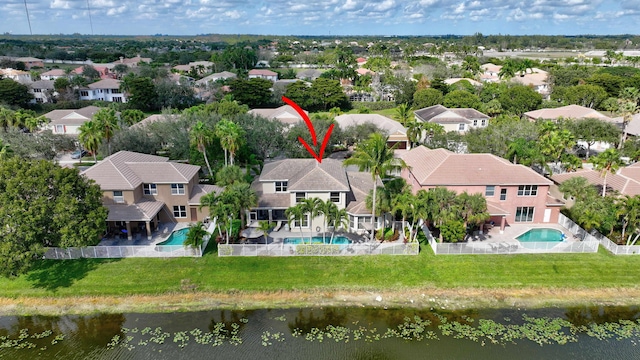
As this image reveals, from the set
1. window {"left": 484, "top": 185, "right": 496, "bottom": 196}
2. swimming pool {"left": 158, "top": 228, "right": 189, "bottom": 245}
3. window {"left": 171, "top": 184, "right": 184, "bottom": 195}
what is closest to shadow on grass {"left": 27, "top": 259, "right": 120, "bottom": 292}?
Answer: swimming pool {"left": 158, "top": 228, "right": 189, "bottom": 245}

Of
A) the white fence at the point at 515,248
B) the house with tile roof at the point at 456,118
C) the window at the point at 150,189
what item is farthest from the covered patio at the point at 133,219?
the house with tile roof at the point at 456,118

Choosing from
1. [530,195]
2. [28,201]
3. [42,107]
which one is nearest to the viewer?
[28,201]

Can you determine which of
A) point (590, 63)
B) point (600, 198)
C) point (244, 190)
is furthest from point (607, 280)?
point (590, 63)

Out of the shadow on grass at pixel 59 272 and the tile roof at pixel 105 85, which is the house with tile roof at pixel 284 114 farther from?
the tile roof at pixel 105 85

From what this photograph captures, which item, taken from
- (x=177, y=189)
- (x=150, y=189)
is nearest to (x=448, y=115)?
(x=177, y=189)

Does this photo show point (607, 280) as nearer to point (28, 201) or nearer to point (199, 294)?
point (199, 294)

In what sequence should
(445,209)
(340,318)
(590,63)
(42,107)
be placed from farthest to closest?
(590,63) → (42,107) → (445,209) → (340,318)

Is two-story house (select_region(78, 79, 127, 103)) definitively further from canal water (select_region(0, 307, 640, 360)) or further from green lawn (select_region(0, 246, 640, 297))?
canal water (select_region(0, 307, 640, 360))
